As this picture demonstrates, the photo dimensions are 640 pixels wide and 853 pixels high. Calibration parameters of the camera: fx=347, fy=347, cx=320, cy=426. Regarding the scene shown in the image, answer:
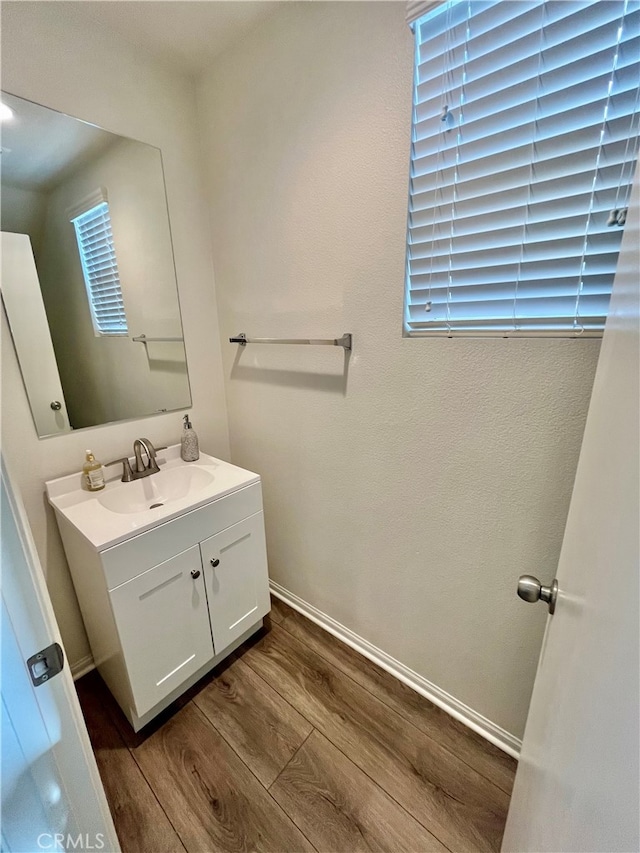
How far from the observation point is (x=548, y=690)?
64 centimetres

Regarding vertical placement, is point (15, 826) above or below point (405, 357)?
below

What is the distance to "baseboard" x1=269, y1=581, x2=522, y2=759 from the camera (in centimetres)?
120

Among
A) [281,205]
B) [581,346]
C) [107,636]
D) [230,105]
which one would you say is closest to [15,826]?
[107,636]

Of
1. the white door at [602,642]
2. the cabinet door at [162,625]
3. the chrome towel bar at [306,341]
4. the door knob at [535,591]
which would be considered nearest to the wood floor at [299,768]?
the cabinet door at [162,625]

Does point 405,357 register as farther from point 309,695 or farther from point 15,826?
point 309,695

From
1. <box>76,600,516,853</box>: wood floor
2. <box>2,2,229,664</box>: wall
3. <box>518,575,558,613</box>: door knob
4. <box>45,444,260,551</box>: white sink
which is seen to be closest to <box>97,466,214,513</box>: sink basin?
<box>45,444,260,551</box>: white sink

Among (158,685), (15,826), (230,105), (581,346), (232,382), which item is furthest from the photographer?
(232,382)

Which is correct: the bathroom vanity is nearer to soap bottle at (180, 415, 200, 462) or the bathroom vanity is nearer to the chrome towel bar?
soap bottle at (180, 415, 200, 462)

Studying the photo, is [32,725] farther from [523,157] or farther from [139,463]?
[523,157]

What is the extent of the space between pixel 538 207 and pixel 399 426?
0.68 metres

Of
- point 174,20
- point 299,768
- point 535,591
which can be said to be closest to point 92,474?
point 299,768

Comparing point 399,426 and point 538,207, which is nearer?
point 538,207

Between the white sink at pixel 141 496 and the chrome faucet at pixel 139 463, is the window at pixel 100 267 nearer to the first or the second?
the chrome faucet at pixel 139 463

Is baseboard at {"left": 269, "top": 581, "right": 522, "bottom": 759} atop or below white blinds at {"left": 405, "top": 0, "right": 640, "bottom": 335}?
below
